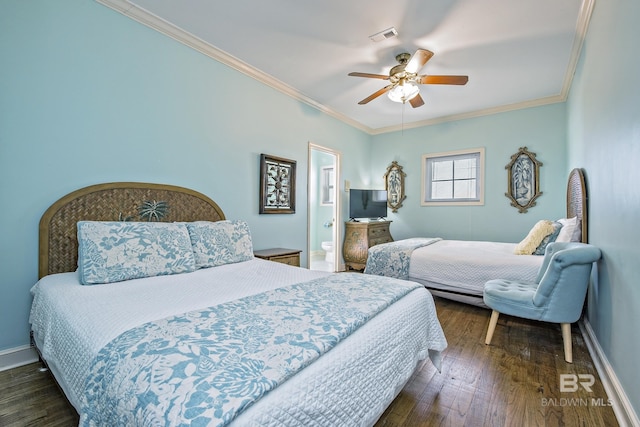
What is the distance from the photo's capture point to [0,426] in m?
1.39

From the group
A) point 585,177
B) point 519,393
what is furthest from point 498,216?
point 519,393

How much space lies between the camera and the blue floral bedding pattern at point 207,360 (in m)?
0.73

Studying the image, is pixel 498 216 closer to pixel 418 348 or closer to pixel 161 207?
pixel 418 348

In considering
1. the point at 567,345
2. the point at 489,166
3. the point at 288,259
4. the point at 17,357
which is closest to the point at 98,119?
the point at 17,357

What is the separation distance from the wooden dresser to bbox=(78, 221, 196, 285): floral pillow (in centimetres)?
303

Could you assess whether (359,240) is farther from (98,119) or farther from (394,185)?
(98,119)

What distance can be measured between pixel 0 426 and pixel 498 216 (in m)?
5.32

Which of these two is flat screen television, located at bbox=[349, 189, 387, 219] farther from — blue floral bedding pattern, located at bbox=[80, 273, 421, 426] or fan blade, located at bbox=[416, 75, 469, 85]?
blue floral bedding pattern, located at bbox=[80, 273, 421, 426]

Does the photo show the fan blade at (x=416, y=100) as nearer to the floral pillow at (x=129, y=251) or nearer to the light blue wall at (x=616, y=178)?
the light blue wall at (x=616, y=178)

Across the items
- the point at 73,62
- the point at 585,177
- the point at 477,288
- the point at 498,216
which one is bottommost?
the point at 477,288

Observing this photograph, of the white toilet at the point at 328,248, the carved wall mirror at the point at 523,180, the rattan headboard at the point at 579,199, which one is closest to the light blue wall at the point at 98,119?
the white toilet at the point at 328,248

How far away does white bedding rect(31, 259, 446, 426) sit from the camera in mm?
863

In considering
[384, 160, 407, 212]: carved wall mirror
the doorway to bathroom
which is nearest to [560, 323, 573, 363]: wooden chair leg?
[384, 160, 407, 212]: carved wall mirror

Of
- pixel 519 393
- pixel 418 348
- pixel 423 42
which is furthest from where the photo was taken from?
pixel 423 42
